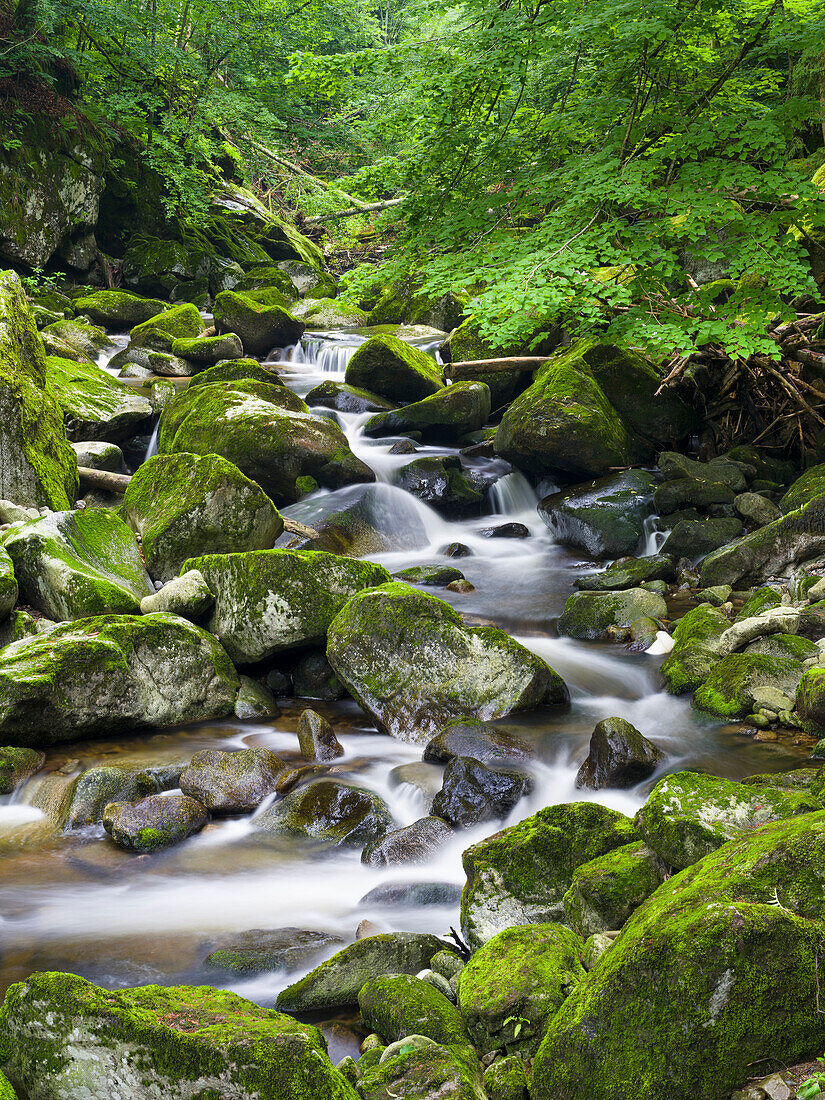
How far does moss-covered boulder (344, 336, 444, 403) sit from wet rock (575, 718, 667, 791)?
10001 millimetres

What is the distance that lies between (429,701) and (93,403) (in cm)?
919

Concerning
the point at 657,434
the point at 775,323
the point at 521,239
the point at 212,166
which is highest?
the point at 212,166

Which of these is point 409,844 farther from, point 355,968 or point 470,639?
point 470,639

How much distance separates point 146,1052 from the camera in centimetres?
218

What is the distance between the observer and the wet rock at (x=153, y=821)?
4.61 meters

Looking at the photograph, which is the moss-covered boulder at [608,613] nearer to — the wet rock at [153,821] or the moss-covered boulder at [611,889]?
the wet rock at [153,821]

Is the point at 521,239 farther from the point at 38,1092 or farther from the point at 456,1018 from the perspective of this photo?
the point at 38,1092

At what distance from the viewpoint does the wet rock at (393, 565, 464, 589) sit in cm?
973

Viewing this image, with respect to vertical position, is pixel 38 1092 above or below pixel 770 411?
below

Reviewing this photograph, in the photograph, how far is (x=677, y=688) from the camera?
6613 mm

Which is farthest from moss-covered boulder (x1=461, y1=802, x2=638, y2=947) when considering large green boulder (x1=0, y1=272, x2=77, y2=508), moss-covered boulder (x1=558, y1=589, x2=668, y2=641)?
large green boulder (x1=0, y1=272, x2=77, y2=508)

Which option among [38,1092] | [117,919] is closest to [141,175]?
[117,919]

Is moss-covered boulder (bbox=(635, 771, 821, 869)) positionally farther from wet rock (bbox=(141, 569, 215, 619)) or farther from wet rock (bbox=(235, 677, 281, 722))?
wet rock (bbox=(141, 569, 215, 619))

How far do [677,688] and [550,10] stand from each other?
648cm
